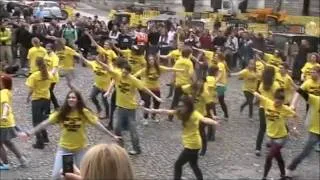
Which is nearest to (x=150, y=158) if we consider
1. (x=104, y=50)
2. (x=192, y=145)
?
(x=192, y=145)

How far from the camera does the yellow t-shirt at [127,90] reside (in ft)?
35.5

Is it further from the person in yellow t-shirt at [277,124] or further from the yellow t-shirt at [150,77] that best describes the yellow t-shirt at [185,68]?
the person in yellow t-shirt at [277,124]

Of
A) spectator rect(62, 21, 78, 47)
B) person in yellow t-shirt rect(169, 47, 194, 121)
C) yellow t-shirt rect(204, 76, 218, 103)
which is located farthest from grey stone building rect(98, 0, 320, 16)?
yellow t-shirt rect(204, 76, 218, 103)

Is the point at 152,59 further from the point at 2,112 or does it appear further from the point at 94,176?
the point at 94,176

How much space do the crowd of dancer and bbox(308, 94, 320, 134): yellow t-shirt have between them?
2cm

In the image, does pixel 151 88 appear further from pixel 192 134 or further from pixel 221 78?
pixel 192 134

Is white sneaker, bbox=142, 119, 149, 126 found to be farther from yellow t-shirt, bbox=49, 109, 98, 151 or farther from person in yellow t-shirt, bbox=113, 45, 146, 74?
yellow t-shirt, bbox=49, 109, 98, 151

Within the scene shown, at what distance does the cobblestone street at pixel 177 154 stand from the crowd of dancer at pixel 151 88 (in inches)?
10.1

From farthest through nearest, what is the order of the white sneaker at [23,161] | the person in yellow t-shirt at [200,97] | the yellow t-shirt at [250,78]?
the yellow t-shirt at [250,78] < the person in yellow t-shirt at [200,97] < the white sneaker at [23,161]

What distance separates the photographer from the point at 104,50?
14.4 meters

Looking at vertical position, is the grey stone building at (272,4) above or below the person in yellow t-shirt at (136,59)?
below

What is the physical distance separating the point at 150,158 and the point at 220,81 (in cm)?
324

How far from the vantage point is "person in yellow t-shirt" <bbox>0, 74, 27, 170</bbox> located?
31.1 ft

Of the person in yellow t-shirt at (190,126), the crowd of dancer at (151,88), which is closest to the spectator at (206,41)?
the crowd of dancer at (151,88)
